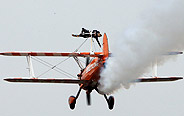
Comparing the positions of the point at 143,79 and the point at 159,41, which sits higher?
the point at 159,41

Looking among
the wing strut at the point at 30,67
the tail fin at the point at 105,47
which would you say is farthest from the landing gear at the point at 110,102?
the wing strut at the point at 30,67

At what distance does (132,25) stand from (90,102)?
27.9 ft

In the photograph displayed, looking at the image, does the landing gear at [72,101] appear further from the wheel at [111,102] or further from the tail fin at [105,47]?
the tail fin at [105,47]

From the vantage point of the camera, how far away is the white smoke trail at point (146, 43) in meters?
13.4

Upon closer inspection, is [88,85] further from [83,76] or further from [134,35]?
[134,35]

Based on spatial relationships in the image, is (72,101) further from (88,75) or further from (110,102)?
(88,75)

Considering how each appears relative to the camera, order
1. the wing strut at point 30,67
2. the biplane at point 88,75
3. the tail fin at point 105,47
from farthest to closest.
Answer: the wing strut at point 30,67 → the biplane at point 88,75 → the tail fin at point 105,47

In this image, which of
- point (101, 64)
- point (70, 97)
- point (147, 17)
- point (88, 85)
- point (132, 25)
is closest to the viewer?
point (147, 17)

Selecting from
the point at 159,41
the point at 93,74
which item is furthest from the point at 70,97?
the point at 159,41

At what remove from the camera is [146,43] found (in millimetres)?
14992

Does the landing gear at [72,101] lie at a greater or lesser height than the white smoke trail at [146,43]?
lesser

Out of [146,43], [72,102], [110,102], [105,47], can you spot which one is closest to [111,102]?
[110,102]

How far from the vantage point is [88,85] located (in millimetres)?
21328

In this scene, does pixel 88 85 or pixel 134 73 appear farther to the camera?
pixel 88 85
